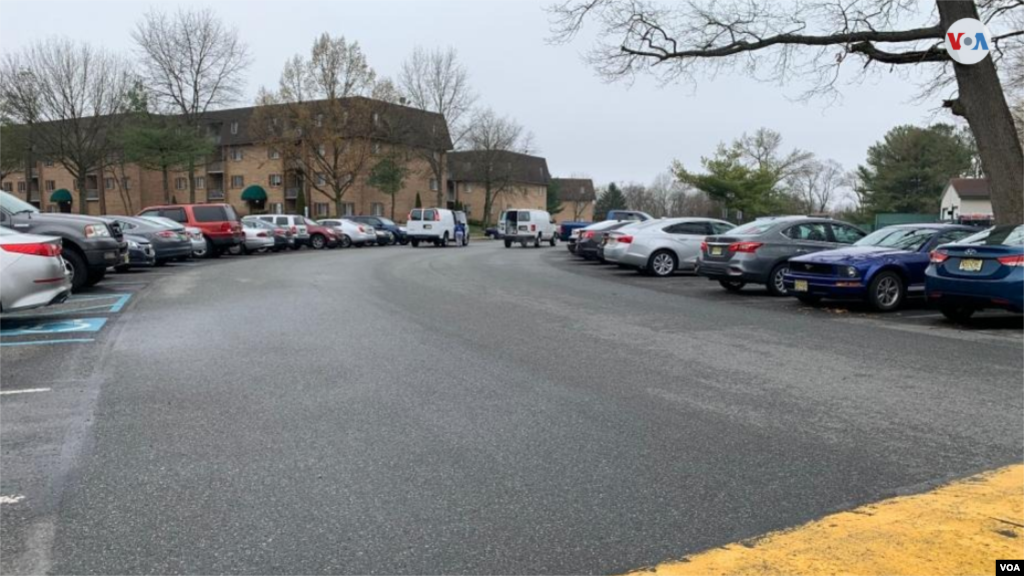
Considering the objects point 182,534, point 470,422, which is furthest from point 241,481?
point 470,422

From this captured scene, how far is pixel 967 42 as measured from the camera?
16.0 meters

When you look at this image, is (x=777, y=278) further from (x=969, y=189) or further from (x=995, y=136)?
(x=969, y=189)

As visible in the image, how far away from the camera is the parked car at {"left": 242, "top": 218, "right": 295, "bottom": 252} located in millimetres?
31344

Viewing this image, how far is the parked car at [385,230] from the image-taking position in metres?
43.6

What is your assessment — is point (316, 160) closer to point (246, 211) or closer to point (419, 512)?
point (246, 211)

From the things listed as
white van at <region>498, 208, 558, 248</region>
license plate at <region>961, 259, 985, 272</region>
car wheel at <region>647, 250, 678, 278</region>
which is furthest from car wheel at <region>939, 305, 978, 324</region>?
white van at <region>498, 208, 558, 248</region>

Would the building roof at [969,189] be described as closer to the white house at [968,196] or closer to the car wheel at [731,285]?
the white house at [968,196]

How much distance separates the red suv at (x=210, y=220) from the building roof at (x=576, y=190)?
292 ft

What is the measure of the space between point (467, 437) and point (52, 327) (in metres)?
7.76

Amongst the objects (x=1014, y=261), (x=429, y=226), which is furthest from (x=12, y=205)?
(x=429, y=226)

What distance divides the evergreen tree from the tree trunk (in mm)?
96439

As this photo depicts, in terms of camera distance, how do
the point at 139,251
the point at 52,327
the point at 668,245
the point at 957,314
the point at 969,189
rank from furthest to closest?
the point at 969,189
the point at 668,245
the point at 139,251
the point at 957,314
the point at 52,327

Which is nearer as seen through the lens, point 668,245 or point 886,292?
point 886,292

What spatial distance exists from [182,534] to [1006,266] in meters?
9.71
